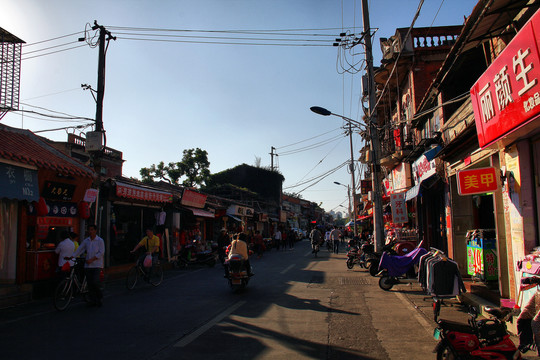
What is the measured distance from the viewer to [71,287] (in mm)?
8734

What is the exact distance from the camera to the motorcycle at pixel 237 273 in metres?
10.2

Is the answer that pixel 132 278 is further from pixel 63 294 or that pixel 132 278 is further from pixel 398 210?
pixel 398 210

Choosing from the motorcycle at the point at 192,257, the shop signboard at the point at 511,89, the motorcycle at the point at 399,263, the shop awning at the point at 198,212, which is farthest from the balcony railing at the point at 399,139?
the shop awning at the point at 198,212

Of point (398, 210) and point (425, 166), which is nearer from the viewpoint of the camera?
point (425, 166)

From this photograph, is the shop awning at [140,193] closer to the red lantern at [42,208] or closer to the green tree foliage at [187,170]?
the red lantern at [42,208]

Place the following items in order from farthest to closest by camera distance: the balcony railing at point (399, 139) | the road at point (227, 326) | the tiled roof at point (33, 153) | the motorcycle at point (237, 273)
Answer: the balcony railing at point (399, 139)
the tiled roof at point (33, 153)
the motorcycle at point (237, 273)
the road at point (227, 326)

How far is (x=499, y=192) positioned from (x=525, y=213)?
4.54 feet

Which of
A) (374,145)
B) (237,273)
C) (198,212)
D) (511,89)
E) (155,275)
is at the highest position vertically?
(374,145)

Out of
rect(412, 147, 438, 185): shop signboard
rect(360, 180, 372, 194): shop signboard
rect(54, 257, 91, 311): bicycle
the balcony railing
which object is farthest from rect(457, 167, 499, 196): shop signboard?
rect(360, 180, 372, 194): shop signboard

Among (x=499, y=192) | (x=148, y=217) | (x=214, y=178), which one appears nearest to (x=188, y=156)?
(x=214, y=178)

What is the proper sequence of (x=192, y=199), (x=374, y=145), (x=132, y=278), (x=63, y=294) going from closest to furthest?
1. (x=63, y=294)
2. (x=132, y=278)
3. (x=374, y=145)
4. (x=192, y=199)

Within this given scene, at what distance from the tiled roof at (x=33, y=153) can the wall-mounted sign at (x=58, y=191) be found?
1.75 feet

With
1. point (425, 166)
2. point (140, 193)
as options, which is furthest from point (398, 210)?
point (140, 193)

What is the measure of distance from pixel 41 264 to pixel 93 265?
3.36 metres
